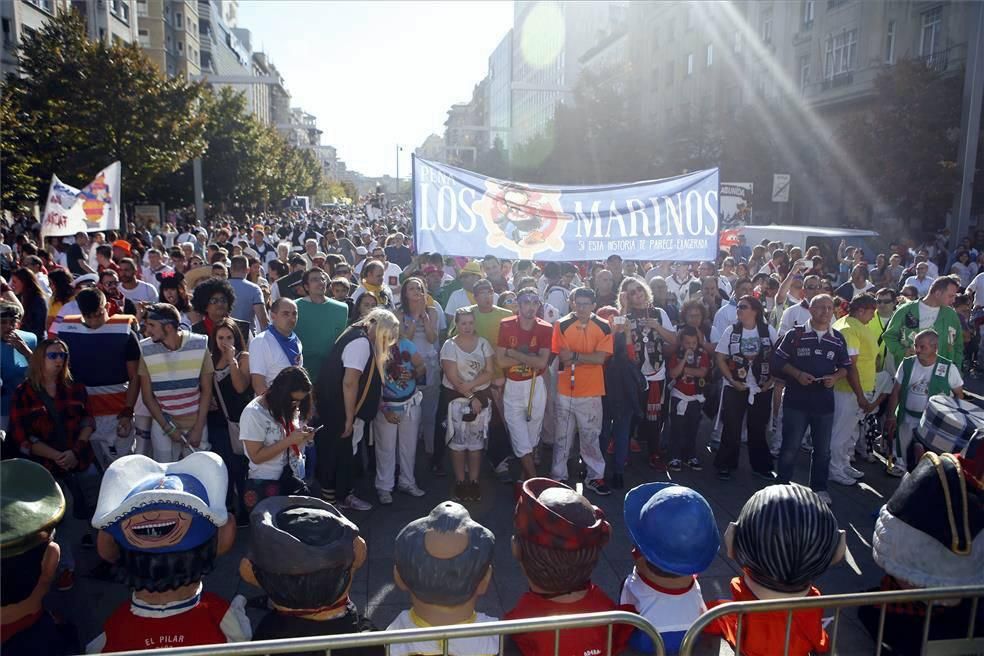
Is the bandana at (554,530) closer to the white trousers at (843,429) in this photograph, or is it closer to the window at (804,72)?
the white trousers at (843,429)

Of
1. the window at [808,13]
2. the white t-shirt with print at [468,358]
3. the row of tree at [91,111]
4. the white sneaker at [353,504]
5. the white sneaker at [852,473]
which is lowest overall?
the white sneaker at [353,504]

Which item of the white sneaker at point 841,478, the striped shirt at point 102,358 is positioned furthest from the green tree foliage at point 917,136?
the striped shirt at point 102,358

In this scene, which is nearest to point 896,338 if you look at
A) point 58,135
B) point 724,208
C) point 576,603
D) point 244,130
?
point 576,603

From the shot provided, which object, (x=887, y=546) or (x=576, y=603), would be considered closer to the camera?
(x=576, y=603)

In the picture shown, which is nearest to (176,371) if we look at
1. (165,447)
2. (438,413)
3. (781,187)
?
(165,447)

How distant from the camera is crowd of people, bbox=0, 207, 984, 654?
264 centimetres

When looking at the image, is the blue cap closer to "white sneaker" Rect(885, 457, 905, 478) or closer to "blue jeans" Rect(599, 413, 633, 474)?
"blue jeans" Rect(599, 413, 633, 474)

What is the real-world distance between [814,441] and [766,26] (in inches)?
1600

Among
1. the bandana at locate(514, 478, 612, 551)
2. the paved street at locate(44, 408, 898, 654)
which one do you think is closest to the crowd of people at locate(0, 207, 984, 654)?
the bandana at locate(514, 478, 612, 551)

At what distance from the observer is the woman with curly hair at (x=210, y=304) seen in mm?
5836

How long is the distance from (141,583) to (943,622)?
3546 millimetres

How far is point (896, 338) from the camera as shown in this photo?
→ 7082 mm

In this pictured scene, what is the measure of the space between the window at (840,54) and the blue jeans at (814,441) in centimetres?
3265

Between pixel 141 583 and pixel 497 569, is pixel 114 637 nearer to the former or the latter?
pixel 141 583
